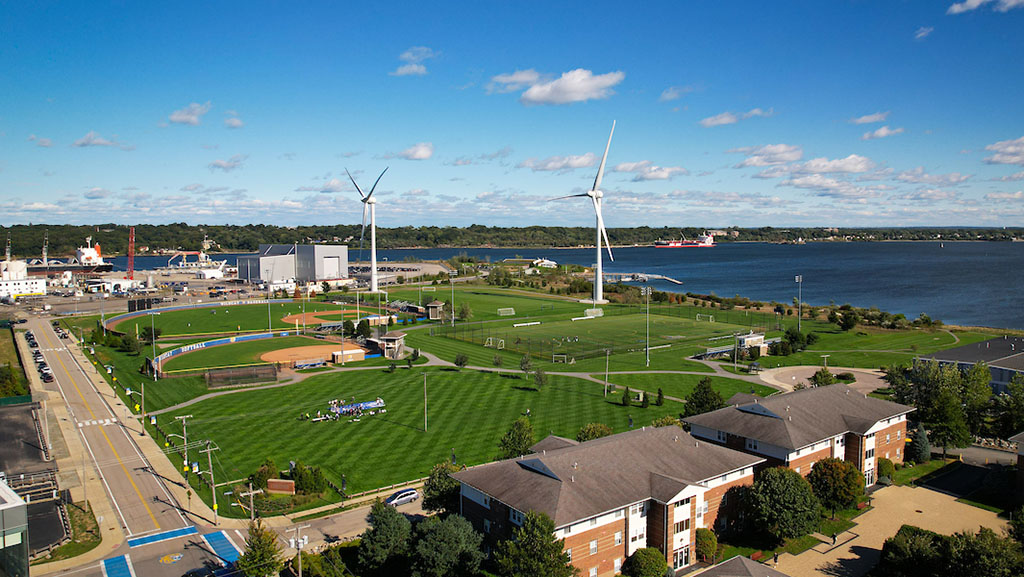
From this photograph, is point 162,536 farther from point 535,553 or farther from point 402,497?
point 535,553

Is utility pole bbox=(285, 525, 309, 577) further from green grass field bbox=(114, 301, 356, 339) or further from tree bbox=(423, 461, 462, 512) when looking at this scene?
green grass field bbox=(114, 301, 356, 339)

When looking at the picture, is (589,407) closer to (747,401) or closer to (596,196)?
(747,401)

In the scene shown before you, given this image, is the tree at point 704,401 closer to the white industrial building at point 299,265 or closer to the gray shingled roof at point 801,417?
the gray shingled roof at point 801,417

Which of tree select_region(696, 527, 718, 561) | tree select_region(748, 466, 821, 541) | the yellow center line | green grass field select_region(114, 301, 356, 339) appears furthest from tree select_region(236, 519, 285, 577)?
green grass field select_region(114, 301, 356, 339)

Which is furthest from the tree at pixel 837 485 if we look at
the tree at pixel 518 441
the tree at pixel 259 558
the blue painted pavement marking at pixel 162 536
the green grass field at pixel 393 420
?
the blue painted pavement marking at pixel 162 536

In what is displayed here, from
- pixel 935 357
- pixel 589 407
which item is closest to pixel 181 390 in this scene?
pixel 589 407

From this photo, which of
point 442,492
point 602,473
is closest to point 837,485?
point 602,473
